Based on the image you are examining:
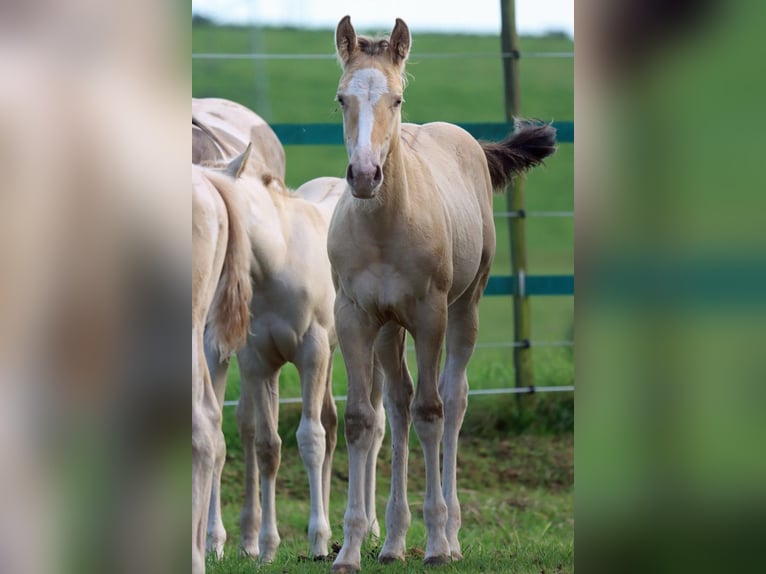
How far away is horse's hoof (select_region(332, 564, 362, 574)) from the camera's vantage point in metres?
4.46

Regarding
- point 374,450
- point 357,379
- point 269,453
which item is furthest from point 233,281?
point 374,450

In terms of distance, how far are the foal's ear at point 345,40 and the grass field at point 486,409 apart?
0.30 m

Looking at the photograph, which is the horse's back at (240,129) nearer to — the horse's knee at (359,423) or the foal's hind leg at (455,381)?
the foal's hind leg at (455,381)

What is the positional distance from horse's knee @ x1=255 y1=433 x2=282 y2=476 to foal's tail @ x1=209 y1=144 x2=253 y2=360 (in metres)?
1.07

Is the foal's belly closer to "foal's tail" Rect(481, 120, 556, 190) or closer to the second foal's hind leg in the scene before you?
the second foal's hind leg

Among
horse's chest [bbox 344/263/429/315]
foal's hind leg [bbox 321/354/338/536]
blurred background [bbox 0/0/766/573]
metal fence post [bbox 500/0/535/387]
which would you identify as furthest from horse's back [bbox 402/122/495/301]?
blurred background [bbox 0/0/766/573]

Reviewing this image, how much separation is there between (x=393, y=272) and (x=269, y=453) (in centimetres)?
161

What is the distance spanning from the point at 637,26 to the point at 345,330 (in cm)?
349

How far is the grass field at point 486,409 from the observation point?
5.80m

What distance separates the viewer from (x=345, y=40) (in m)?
4.41

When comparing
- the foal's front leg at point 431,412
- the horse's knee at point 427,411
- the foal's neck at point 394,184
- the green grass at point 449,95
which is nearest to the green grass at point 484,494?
the foal's front leg at point 431,412

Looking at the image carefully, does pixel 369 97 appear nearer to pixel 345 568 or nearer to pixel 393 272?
pixel 393 272

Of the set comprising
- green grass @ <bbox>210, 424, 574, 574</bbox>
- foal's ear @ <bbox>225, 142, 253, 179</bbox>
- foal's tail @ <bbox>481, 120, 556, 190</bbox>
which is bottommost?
green grass @ <bbox>210, 424, 574, 574</bbox>

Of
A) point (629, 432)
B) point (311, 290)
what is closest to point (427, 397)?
point (311, 290)
